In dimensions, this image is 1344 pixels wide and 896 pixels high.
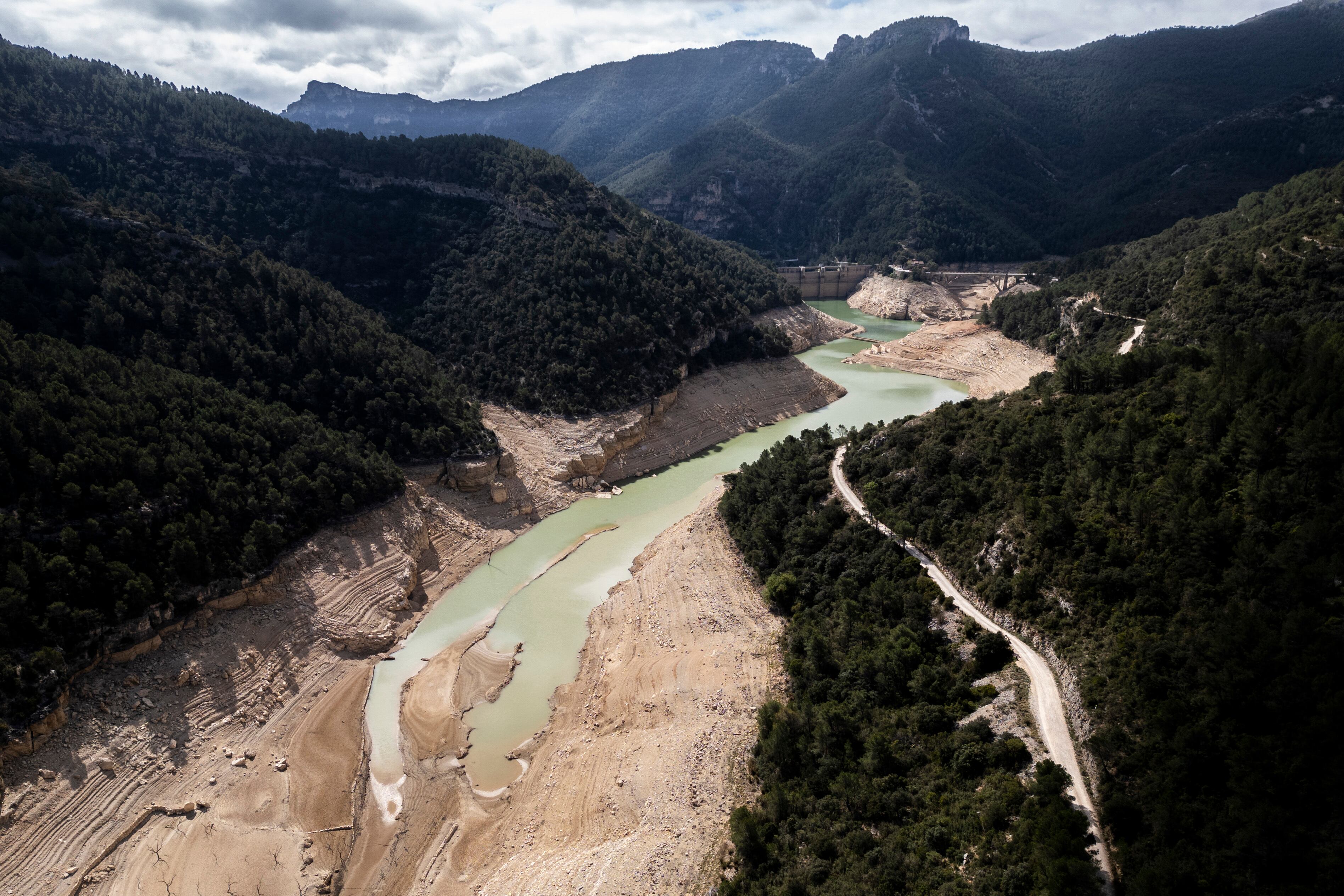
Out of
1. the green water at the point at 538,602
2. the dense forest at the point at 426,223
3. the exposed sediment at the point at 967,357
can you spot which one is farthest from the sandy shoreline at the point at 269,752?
the exposed sediment at the point at 967,357

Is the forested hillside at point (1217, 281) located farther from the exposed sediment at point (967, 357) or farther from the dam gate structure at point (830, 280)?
the dam gate structure at point (830, 280)

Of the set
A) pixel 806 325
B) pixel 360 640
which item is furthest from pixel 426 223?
pixel 806 325

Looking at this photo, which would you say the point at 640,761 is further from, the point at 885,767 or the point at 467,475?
the point at 467,475

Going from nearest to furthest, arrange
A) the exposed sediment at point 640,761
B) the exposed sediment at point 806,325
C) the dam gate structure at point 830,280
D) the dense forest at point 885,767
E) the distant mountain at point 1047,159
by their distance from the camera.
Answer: the dense forest at point 885,767 < the exposed sediment at point 640,761 < the exposed sediment at point 806,325 < the distant mountain at point 1047,159 < the dam gate structure at point 830,280

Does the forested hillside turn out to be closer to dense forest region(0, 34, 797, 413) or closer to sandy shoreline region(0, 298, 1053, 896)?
sandy shoreline region(0, 298, 1053, 896)

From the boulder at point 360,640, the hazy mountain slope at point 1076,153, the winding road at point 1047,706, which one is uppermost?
the hazy mountain slope at point 1076,153

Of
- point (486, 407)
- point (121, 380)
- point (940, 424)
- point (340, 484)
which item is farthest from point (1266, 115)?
point (121, 380)

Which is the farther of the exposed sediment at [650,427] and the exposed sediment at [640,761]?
the exposed sediment at [650,427]

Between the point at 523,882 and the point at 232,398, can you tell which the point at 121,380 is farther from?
the point at 523,882
